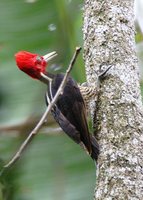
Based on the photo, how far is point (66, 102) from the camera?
245 cm

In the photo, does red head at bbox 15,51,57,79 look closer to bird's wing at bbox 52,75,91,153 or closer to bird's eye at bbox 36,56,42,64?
bird's eye at bbox 36,56,42,64

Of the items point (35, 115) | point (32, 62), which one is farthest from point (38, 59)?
point (35, 115)

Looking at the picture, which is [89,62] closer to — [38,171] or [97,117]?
[97,117]

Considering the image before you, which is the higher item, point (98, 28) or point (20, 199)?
point (98, 28)

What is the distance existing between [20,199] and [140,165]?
1.63ft

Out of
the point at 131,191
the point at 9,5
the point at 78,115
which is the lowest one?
the point at 131,191

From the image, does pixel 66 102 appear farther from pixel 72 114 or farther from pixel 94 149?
pixel 94 149

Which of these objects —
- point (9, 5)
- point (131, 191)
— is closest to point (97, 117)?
point (131, 191)

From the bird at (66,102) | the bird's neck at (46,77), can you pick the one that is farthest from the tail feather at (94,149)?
the bird's neck at (46,77)

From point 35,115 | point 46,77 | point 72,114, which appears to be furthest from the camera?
point 72,114

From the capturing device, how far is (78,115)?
7.86ft

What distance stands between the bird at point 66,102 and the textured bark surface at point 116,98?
0.06 m

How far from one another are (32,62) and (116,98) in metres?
0.42

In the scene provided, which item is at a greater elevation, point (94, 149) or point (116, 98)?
point (116, 98)
